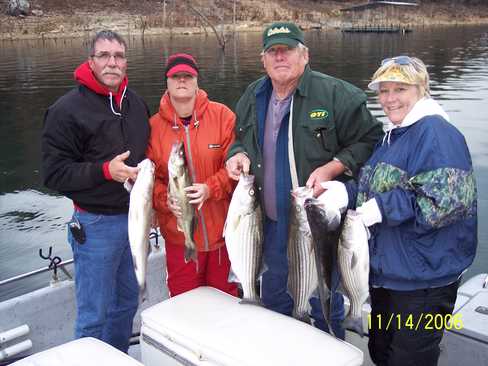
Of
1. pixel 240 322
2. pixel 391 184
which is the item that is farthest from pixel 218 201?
pixel 391 184

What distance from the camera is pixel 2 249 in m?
9.83

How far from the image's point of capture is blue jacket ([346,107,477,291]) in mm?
2846

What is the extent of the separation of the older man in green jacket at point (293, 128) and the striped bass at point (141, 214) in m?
0.60

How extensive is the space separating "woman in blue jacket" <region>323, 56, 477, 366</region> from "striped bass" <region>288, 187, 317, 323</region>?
208mm

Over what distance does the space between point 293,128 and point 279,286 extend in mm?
1285

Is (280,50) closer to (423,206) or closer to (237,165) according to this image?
(237,165)

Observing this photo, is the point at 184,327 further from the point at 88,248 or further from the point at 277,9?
the point at 277,9

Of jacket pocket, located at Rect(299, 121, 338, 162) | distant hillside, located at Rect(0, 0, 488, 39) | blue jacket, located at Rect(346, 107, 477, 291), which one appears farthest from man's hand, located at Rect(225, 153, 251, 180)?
distant hillside, located at Rect(0, 0, 488, 39)

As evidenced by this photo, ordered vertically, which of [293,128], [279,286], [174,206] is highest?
[293,128]

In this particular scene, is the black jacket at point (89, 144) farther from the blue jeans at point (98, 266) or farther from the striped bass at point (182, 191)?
the striped bass at point (182, 191)

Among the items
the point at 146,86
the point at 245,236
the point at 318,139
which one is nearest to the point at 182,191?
the point at 245,236

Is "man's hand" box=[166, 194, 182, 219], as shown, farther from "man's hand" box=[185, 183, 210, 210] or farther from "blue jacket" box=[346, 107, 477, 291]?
"blue jacket" box=[346, 107, 477, 291]

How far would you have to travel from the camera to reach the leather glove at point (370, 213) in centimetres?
300

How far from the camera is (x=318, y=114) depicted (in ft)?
12.0
